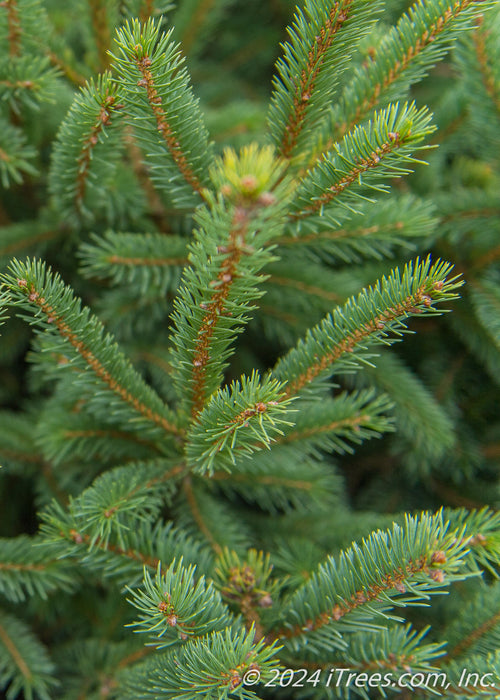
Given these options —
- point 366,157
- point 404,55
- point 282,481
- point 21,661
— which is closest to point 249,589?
point 282,481

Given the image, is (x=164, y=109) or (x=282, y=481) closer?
(x=164, y=109)

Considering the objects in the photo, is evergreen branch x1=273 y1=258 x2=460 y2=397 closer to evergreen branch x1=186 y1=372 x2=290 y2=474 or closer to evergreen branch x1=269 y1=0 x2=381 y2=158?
evergreen branch x1=186 y1=372 x2=290 y2=474

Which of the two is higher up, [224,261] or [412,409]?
[224,261]

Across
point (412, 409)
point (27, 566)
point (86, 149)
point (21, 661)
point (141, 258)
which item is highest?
point (86, 149)

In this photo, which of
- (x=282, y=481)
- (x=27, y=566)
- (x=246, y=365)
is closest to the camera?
(x=27, y=566)

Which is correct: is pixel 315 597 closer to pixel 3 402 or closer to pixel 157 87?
pixel 157 87

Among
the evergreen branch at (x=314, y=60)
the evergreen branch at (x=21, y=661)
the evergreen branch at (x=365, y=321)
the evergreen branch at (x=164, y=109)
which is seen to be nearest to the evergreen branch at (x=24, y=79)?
the evergreen branch at (x=164, y=109)

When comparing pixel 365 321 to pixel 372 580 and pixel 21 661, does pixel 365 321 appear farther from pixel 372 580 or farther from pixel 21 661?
pixel 21 661

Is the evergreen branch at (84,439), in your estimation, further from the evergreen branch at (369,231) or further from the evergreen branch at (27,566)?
the evergreen branch at (369,231)

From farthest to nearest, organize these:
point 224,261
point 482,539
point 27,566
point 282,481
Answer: point 282,481, point 27,566, point 482,539, point 224,261
